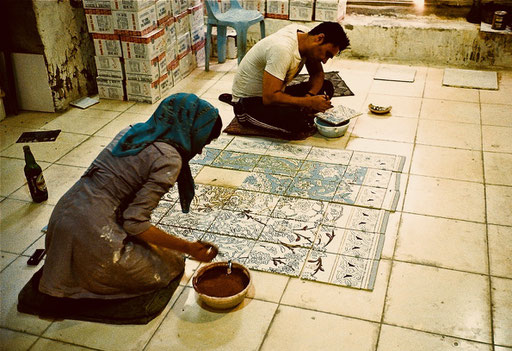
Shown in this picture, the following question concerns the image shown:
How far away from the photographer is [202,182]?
137 inches

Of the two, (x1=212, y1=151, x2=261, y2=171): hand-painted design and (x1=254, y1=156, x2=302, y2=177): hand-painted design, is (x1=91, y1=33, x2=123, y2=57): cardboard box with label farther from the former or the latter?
(x1=254, y1=156, x2=302, y2=177): hand-painted design

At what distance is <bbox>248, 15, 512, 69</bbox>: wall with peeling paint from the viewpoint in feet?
18.0

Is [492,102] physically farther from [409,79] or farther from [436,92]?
[409,79]

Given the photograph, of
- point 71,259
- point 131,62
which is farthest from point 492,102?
point 71,259

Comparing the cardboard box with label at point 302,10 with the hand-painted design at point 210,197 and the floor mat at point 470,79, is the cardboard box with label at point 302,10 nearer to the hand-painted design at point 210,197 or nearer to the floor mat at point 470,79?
the floor mat at point 470,79

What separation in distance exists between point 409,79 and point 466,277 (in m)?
3.02

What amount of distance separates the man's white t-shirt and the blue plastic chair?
1426 millimetres

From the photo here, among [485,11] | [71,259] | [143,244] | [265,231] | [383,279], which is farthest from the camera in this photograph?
[485,11]

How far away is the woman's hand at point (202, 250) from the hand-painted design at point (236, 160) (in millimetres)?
1237

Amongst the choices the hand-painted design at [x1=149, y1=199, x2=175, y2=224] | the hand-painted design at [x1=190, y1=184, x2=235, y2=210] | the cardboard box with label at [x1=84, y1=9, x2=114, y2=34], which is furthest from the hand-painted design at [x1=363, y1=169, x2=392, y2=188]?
the cardboard box with label at [x1=84, y1=9, x2=114, y2=34]

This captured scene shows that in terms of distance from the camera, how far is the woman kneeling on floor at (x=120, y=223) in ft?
7.11

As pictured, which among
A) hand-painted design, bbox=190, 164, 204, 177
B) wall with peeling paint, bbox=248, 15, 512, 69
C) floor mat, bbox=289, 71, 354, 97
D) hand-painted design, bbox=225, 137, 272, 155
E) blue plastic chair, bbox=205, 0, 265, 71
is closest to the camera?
hand-painted design, bbox=190, 164, 204, 177

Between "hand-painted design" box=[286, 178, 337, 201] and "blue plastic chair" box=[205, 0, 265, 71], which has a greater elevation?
"blue plastic chair" box=[205, 0, 265, 71]

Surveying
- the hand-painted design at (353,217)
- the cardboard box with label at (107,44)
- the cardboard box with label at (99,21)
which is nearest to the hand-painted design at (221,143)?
the hand-painted design at (353,217)
